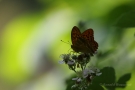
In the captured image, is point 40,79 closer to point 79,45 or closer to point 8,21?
point 8,21

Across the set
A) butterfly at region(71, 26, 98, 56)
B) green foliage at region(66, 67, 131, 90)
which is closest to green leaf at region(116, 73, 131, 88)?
green foliage at region(66, 67, 131, 90)

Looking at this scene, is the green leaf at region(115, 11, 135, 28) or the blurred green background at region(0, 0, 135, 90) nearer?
the green leaf at region(115, 11, 135, 28)

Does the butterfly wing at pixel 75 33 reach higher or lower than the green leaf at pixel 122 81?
higher

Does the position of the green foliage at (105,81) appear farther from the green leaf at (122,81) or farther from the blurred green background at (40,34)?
the blurred green background at (40,34)

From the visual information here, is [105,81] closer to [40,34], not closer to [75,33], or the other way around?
[75,33]

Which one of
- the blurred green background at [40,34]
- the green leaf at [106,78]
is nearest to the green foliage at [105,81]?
the green leaf at [106,78]

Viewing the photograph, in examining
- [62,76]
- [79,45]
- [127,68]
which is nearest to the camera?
[79,45]

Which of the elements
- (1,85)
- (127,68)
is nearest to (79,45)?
(127,68)

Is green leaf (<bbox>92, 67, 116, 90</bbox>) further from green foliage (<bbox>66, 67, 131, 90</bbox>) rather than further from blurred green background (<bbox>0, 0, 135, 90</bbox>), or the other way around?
blurred green background (<bbox>0, 0, 135, 90</bbox>)
